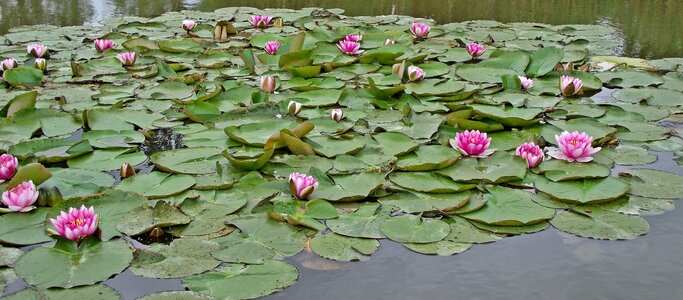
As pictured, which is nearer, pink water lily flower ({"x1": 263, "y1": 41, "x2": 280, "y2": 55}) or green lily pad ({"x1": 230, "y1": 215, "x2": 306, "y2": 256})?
green lily pad ({"x1": 230, "y1": 215, "x2": 306, "y2": 256})

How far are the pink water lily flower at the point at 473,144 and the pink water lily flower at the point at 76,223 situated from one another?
1687 millimetres

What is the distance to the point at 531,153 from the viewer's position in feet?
9.92

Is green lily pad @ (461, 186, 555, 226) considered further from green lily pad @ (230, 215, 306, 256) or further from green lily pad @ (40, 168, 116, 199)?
green lily pad @ (40, 168, 116, 199)

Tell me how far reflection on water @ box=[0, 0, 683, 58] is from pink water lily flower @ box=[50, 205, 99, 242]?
16.9 feet

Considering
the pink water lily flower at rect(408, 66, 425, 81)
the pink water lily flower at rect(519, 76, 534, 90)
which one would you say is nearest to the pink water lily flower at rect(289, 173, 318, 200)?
the pink water lily flower at rect(408, 66, 425, 81)

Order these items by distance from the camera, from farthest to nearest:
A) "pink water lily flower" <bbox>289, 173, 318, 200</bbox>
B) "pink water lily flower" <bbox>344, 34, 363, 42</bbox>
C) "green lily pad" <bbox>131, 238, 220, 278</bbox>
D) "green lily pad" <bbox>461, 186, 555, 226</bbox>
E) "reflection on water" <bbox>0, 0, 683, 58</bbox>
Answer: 1. "reflection on water" <bbox>0, 0, 683, 58</bbox>
2. "pink water lily flower" <bbox>344, 34, 363, 42</bbox>
3. "pink water lily flower" <bbox>289, 173, 318, 200</bbox>
4. "green lily pad" <bbox>461, 186, 555, 226</bbox>
5. "green lily pad" <bbox>131, 238, 220, 278</bbox>

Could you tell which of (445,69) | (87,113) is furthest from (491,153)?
(87,113)

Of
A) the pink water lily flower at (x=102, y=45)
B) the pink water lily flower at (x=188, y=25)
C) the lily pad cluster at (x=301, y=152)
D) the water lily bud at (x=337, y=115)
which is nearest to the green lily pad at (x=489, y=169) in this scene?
the lily pad cluster at (x=301, y=152)

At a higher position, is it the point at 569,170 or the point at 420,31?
the point at 420,31

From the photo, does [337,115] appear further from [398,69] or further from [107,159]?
[107,159]

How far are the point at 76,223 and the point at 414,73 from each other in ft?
8.59

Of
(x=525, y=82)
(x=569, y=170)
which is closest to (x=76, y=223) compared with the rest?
(x=569, y=170)

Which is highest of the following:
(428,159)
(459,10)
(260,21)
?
(459,10)

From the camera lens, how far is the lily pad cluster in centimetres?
238
